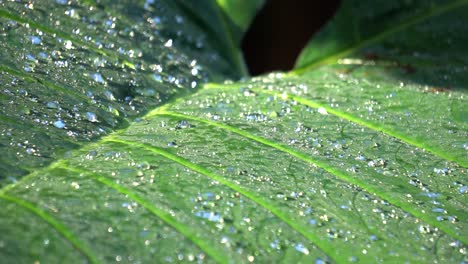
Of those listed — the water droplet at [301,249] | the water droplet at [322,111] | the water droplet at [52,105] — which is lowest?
the water droplet at [301,249]

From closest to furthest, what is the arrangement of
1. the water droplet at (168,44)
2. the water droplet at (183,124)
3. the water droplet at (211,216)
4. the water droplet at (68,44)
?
the water droplet at (211,216) → the water droplet at (183,124) → the water droplet at (68,44) → the water droplet at (168,44)

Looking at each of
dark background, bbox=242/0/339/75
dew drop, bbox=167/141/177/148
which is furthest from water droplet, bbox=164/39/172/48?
dark background, bbox=242/0/339/75

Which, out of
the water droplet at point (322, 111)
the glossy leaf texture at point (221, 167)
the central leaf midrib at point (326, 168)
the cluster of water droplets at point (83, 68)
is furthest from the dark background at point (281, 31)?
the central leaf midrib at point (326, 168)

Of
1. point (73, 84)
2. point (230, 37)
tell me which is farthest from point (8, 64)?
point (230, 37)

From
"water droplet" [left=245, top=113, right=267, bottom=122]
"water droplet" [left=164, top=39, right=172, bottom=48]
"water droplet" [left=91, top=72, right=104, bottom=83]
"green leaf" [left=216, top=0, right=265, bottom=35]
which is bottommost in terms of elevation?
"water droplet" [left=245, top=113, right=267, bottom=122]

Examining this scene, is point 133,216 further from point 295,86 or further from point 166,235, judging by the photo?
point 295,86

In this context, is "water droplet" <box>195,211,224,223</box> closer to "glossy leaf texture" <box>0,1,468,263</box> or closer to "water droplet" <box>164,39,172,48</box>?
"glossy leaf texture" <box>0,1,468,263</box>

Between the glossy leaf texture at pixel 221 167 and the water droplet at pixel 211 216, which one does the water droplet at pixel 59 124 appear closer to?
the glossy leaf texture at pixel 221 167

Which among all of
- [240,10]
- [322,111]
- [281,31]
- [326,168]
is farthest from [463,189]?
[281,31]
